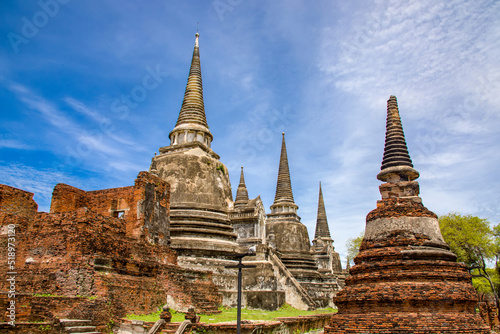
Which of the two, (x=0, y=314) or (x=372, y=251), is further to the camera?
(x=372, y=251)

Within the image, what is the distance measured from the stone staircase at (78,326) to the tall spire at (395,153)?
33.2ft

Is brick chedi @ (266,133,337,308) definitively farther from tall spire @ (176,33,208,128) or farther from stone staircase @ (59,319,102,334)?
stone staircase @ (59,319,102,334)

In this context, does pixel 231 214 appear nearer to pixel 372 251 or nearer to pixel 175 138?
pixel 175 138

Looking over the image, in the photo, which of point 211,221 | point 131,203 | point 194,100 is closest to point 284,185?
point 194,100

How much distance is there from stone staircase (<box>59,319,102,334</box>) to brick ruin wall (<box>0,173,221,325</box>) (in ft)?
0.83

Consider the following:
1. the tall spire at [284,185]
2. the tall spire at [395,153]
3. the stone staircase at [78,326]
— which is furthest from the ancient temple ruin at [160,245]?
the tall spire at [395,153]

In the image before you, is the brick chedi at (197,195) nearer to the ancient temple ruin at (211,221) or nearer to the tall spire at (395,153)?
the ancient temple ruin at (211,221)

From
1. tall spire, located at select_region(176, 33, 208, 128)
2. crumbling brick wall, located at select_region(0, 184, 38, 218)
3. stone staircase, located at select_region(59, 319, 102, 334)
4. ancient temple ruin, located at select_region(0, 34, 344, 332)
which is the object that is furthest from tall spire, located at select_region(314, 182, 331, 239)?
stone staircase, located at select_region(59, 319, 102, 334)

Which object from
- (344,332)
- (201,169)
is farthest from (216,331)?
(201,169)

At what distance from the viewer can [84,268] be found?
11719mm

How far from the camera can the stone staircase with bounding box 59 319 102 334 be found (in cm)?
983

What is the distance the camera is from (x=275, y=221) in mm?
35781

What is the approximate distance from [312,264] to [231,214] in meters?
10.3

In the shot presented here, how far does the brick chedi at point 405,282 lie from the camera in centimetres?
985
